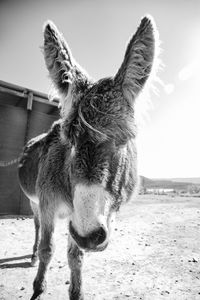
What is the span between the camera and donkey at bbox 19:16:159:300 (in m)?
1.39

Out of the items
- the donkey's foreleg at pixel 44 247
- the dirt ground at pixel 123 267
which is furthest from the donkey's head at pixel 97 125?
the dirt ground at pixel 123 267

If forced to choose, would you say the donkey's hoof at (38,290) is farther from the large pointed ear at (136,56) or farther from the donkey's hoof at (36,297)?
the large pointed ear at (136,56)

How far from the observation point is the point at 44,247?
2.40 metres

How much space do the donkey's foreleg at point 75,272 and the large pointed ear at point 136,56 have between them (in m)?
2.01

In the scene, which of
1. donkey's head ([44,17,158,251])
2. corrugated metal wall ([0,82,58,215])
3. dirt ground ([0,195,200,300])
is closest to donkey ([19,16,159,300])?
donkey's head ([44,17,158,251])

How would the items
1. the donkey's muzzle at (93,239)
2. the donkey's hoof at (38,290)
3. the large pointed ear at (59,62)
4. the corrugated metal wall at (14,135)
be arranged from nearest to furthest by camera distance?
the donkey's muzzle at (93,239) < the large pointed ear at (59,62) < the donkey's hoof at (38,290) < the corrugated metal wall at (14,135)

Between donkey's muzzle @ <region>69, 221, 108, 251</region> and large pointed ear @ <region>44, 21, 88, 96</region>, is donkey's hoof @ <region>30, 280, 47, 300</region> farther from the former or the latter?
large pointed ear @ <region>44, 21, 88, 96</region>

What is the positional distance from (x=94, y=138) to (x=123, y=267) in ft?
9.88

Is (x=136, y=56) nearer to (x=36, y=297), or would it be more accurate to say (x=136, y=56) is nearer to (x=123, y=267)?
(x=36, y=297)

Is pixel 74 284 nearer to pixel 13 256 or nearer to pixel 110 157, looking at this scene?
pixel 110 157

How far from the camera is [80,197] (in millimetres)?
1373

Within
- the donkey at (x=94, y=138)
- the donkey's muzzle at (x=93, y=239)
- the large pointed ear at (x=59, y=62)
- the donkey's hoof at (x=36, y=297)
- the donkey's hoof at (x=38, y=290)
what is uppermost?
the large pointed ear at (x=59, y=62)

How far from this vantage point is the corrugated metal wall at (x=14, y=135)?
792 centimetres

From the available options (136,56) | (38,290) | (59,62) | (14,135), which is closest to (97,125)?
(136,56)
